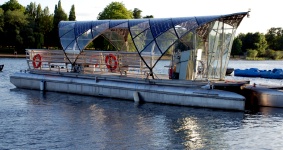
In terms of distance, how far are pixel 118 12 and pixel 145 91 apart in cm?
11062

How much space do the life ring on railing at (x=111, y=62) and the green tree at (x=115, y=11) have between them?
101 m

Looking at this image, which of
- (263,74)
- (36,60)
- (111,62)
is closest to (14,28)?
(263,74)

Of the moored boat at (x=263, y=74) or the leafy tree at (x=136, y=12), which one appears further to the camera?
the leafy tree at (x=136, y=12)

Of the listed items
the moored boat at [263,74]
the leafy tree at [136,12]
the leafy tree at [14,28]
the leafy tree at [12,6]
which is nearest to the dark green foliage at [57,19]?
the leafy tree at [14,28]

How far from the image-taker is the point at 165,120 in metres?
33.2

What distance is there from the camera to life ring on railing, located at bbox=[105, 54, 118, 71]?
1774 inches

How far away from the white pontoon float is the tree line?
91.5 m

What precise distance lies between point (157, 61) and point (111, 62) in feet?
22.1

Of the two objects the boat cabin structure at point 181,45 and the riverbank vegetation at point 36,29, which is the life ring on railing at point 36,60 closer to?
the boat cabin structure at point 181,45

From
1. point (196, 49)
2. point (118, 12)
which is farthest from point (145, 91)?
point (118, 12)

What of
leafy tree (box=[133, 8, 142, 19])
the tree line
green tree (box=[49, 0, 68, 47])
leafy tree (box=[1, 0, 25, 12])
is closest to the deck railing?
the tree line

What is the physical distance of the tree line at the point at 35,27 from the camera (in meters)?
137

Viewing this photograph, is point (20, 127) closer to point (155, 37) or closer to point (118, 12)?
point (155, 37)

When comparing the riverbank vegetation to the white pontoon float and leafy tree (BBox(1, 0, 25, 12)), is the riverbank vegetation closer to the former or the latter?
leafy tree (BBox(1, 0, 25, 12))
